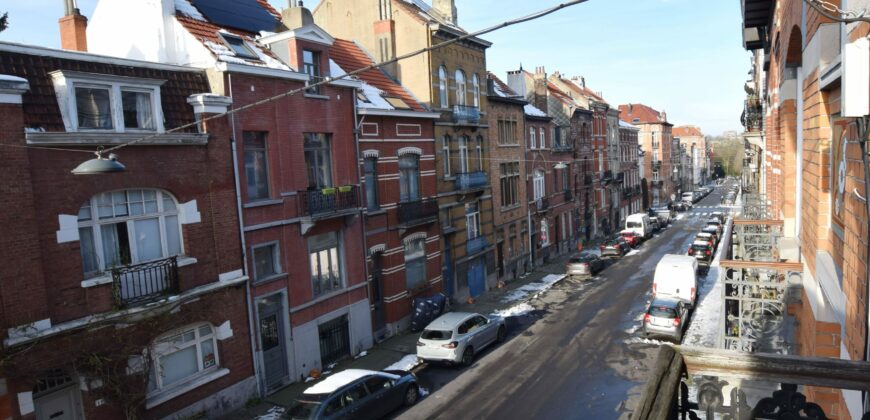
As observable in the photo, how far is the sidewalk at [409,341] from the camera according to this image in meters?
16.3

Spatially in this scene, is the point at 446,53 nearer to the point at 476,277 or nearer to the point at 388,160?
the point at 388,160

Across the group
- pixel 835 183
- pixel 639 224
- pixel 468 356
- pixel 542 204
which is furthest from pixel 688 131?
pixel 835 183

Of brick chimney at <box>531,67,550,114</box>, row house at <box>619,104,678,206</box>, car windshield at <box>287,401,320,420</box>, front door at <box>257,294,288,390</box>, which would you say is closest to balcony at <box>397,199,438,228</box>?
front door at <box>257,294,288,390</box>

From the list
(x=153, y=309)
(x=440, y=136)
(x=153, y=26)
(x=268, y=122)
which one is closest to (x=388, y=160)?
(x=440, y=136)

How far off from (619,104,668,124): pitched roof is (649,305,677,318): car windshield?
65.4 meters

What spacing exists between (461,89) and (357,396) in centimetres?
1931

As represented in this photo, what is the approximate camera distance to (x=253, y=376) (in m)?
16.7

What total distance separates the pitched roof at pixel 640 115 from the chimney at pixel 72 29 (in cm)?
7521

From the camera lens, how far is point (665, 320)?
21000mm

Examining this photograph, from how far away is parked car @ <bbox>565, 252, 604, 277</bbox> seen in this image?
109 ft

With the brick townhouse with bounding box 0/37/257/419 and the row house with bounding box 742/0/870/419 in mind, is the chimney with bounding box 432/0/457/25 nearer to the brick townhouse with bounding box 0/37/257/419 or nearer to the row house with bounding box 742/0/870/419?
the brick townhouse with bounding box 0/37/257/419

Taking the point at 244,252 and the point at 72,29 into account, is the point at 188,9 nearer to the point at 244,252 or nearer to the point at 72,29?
the point at 72,29

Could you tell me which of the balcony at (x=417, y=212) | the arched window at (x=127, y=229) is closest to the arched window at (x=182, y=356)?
the arched window at (x=127, y=229)

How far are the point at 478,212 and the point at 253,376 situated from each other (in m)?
16.8
